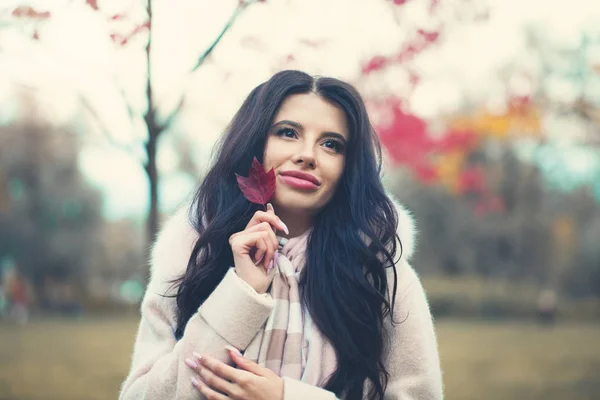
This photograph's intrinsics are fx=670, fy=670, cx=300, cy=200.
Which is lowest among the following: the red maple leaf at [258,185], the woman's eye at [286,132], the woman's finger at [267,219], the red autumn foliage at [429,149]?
the red autumn foliage at [429,149]

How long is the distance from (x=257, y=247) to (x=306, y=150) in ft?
1.17

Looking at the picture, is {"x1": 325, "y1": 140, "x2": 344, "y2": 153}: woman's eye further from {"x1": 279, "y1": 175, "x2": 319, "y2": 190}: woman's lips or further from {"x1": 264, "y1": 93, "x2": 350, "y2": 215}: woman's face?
{"x1": 279, "y1": 175, "x2": 319, "y2": 190}: woman's lips

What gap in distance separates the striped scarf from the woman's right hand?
0.14 meters

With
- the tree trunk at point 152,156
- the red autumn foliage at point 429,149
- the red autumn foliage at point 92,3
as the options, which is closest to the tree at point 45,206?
the red autumn foliage at point 429,149

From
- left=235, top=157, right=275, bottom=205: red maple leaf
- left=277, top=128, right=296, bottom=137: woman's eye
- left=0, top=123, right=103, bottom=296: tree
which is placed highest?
left=277, top=128, right=296, bottom=137: woman's eye

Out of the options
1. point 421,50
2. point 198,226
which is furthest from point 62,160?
point 198,226

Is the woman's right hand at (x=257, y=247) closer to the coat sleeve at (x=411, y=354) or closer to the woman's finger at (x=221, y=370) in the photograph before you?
the woman's finger at (x=221, y=370)

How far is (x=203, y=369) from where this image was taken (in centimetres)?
202

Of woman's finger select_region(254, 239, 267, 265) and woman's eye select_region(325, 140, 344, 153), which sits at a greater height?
woman's eye select_region(325, 140, 344, 153)

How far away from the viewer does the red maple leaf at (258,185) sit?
2135mm

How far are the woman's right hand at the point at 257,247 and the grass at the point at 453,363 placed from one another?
5502mm

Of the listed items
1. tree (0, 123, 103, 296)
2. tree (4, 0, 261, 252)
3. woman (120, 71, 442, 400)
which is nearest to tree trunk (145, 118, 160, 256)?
tree (4, 0, 261, 252)

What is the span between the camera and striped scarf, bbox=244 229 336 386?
214 cm

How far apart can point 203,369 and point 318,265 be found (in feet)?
1.67
